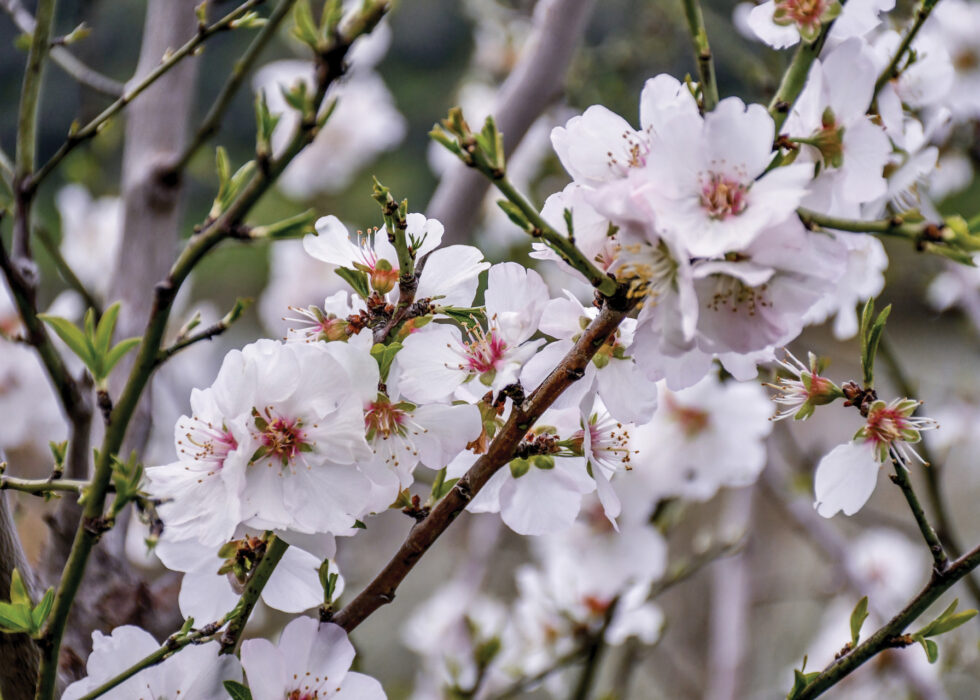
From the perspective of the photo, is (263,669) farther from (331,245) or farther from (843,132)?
(843,132)

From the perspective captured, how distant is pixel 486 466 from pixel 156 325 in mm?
143

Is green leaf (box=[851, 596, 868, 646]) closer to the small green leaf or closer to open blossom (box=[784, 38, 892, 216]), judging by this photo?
open blossom (box=[784, 38, 892, 216])

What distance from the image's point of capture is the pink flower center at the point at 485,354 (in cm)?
37

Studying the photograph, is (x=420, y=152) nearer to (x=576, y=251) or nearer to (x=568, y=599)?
(x=568, y=599)

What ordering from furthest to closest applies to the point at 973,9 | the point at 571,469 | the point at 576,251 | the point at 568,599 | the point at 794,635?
the point at 794,635, the point at 973,9, the point at 568,599, the point at 571,469, the point at 576,251

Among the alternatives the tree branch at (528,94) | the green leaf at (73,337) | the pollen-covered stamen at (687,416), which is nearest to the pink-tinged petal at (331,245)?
the green leaf at (73,337)

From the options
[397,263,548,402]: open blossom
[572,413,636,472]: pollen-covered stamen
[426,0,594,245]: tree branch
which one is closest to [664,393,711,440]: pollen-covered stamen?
[426,0,594,245]: tree branch

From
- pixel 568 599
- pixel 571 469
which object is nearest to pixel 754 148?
pixel 571 469

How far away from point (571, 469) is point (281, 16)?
0.29 metres

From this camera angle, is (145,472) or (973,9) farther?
(973,9)

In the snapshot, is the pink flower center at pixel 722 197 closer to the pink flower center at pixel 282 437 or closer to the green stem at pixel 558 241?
the green stem at pixel 558 241

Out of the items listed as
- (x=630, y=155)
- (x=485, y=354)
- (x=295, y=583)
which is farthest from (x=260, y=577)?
(x=630, y=155)

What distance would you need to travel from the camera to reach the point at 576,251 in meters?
0.30

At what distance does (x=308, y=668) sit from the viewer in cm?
38
